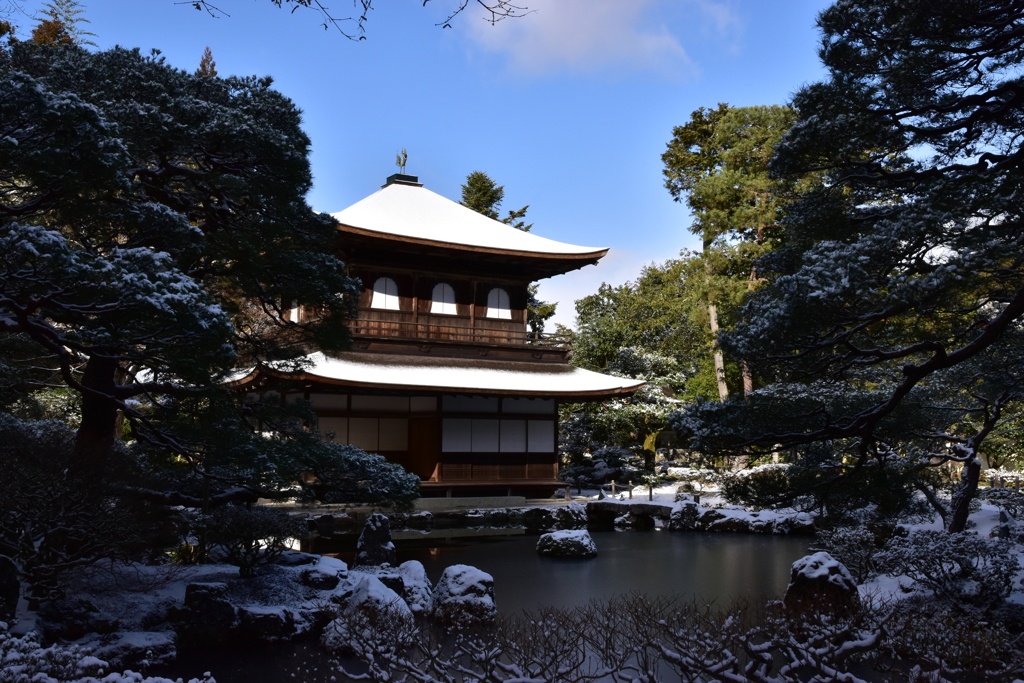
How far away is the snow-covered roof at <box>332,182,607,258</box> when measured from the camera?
19.9 m

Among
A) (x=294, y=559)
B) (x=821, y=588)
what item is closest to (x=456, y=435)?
(x=294, y=559)

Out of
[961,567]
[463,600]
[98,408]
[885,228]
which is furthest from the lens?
[463,600]

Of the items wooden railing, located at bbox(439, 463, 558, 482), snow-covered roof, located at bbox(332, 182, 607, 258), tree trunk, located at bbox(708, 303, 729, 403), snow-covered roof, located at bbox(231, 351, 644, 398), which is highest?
snow-covered roof, located at bbox(332, 182, 607, 258)

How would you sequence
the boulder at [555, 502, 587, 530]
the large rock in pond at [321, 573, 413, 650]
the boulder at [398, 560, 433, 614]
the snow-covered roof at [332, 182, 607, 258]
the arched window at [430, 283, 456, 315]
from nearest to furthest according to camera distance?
1. the large rock in pond at [321, 573, 413, 650]
2. the boulder at [398, 560, 433, 614]
3. the boulder at [555, 502, 587, 530]
4. the snow-covered roof at [332, 182, 607, 258]
5. the arched window at [430, 283, 456, 315]

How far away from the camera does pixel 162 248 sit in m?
8.16

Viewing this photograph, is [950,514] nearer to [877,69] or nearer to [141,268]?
[877,69]

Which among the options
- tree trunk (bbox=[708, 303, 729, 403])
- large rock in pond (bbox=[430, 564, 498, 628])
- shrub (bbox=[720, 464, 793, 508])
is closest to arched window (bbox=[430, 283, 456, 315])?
tree trunk (bbox=[708, 303, 729, 403])

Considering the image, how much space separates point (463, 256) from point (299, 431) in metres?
11.5

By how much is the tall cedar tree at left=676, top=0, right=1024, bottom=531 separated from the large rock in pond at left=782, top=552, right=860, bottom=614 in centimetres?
150

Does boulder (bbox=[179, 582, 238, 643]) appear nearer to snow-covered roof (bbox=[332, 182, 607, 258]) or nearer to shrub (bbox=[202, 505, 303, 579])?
shrub (bbox=[202, 505, 303, 579])

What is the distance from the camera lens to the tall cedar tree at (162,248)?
6160 millimetres

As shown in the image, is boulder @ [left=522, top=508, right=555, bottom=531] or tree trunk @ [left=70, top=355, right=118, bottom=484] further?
boulder @ [left=522, top=508, right=555, bottom=531]

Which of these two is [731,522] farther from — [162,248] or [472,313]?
[162,248]

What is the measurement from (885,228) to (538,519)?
13.1 metres
